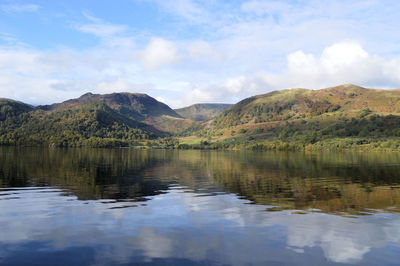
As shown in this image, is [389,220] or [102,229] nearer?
[102,229]

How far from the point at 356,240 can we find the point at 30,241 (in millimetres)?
20971

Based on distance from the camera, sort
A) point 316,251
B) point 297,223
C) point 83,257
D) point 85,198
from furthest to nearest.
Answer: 1. point 85,198
2. point 297,223
3. point 316,251
4. point 83,257

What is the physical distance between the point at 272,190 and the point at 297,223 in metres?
17.8

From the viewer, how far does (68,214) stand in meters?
26.1

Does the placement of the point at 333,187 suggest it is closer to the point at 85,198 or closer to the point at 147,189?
the point at 147,189

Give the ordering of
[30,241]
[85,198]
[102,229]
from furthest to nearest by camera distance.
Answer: [85,198] → [102,229] → [30,241]

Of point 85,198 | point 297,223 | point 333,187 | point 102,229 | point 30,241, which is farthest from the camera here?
point 333,187

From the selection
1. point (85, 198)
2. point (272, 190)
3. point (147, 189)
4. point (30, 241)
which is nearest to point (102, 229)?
point (30, 241)

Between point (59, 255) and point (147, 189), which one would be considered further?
point (147, 189)

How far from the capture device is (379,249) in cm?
1842

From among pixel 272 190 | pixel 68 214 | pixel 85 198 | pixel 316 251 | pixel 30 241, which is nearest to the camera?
pixel 316 251

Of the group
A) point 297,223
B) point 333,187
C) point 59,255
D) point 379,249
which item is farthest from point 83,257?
point 333,187

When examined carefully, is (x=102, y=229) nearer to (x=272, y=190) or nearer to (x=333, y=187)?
(x=272, y=190)

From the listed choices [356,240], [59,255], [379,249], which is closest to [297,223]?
[356,240]
